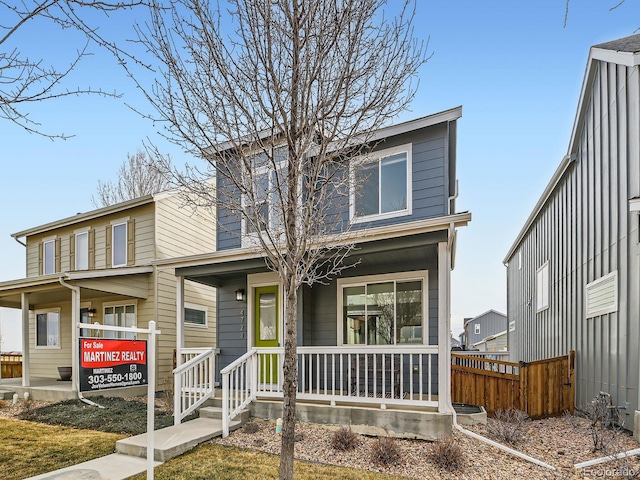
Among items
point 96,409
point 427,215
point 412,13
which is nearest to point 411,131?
point 427,215

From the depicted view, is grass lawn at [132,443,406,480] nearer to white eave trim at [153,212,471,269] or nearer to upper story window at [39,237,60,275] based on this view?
white eave trim at [153,212,471,269]

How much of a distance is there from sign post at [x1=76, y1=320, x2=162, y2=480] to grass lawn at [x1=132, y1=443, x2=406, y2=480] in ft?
1.92

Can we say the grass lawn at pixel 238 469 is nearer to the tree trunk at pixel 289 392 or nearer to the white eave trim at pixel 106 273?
the tree trunk at pixel 289 392

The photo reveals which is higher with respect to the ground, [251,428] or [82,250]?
[82,250]

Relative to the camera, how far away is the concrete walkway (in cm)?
530

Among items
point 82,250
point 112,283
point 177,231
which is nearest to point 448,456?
point 112,283

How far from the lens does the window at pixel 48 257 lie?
49.1 feet

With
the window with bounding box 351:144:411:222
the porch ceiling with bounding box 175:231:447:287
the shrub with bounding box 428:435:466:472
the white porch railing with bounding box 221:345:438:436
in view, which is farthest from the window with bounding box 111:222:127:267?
the shrub with bounding box 428:435:466:472

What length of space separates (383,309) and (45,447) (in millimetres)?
6069

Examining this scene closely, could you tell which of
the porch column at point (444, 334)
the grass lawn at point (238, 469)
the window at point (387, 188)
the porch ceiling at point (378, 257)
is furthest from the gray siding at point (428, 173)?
the grass lawn at point (238, 469)

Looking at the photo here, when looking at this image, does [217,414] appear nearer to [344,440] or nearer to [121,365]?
[344,440]

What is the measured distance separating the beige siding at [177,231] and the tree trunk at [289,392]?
7.70 metres

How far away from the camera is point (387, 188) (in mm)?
8812

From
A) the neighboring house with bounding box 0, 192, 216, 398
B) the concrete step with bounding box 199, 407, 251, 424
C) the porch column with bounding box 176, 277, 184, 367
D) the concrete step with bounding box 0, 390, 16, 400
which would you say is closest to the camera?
the concrete step with bounding box 199, 407, 251, 424
